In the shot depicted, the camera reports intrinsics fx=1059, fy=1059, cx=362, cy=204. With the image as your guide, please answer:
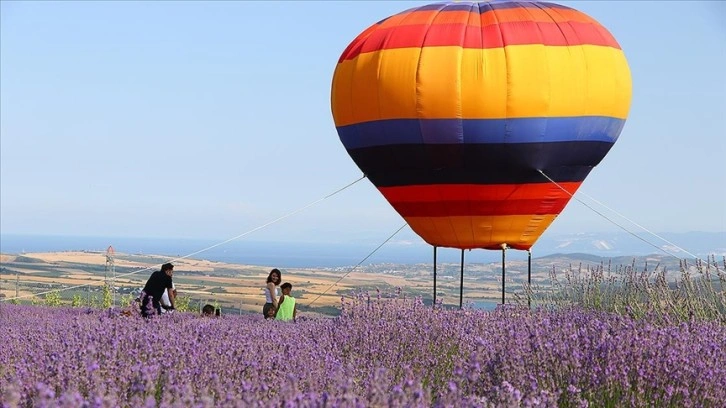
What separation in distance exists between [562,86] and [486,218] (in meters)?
1.94

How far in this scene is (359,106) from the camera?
1312 cm

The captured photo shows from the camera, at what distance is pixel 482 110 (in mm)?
12172

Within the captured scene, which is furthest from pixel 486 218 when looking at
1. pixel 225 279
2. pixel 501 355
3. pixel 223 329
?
pixel 225 279

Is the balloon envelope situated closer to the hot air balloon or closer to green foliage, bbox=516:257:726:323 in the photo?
the hot air balloon

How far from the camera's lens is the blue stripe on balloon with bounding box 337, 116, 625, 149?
12266mm

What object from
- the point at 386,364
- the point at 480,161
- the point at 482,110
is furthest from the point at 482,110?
the point at 386,364

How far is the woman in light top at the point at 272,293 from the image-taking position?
41.2ft

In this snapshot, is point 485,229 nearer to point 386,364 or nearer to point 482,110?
point 482,110

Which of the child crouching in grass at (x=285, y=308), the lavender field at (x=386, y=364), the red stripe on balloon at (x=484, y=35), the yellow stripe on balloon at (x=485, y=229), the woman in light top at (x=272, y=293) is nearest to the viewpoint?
the lavender field at (x=386, y=364)

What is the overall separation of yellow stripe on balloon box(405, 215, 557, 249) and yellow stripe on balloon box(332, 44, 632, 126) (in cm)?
161

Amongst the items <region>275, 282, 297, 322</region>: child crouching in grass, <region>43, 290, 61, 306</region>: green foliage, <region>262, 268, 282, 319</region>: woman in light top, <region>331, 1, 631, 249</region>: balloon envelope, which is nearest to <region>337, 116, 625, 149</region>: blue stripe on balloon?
<region>331, 1, 631, 249</region>: balloon envelope

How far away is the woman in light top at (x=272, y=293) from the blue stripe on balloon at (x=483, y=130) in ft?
6.67

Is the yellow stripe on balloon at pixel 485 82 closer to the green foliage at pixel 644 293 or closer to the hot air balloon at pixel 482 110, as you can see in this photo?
the hot air balloon at pixel 482 110

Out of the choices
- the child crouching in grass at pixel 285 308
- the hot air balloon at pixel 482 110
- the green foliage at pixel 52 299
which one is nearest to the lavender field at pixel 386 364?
the child crouching in grass at pixel 285 308
